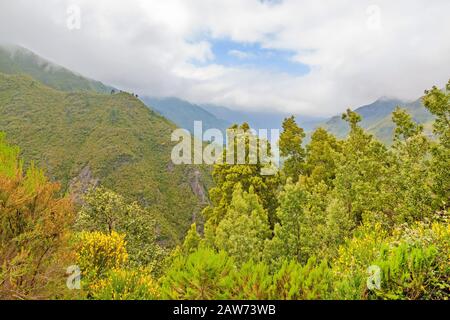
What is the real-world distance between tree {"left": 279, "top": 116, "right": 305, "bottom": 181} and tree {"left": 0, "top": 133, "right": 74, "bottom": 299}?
2966 centimetres

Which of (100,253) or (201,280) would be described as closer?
(201,280)

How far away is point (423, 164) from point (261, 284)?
62.0 ft

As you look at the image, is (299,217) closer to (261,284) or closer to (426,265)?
(426,265)

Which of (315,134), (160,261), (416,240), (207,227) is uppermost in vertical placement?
(315,134)

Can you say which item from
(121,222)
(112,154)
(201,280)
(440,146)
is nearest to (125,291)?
(201,280)

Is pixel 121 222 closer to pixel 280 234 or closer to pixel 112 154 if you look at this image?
pixel 280 234

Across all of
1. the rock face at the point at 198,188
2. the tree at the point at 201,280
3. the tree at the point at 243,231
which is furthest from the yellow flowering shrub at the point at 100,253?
the rock face at the point at 198,188

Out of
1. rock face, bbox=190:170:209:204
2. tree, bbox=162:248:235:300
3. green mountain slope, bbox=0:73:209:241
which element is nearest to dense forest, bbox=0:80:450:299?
tree, bbox=162:248:235:300

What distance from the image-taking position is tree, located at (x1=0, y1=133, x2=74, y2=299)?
10.1 m

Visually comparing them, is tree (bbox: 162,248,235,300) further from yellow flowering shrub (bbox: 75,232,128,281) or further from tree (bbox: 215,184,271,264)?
tree (bbox: 215,184,271,264)

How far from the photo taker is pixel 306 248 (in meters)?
20.6

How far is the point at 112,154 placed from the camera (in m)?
150

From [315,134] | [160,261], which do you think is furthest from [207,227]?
[315,134]

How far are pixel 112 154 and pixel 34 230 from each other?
14540 cm
